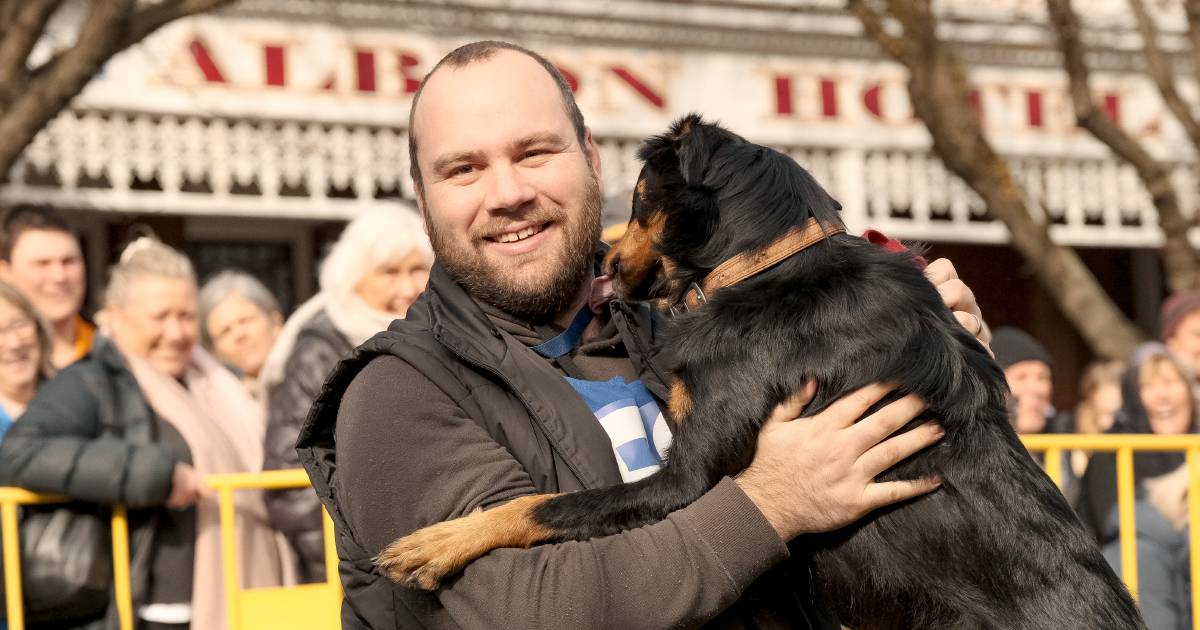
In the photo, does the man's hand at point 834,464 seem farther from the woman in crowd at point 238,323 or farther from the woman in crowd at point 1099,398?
the woman in crowd at point 1099,398

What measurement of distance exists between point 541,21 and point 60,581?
20.8 ft

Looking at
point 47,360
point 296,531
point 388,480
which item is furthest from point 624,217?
point 388,480

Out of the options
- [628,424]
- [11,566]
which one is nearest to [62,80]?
[11,566]

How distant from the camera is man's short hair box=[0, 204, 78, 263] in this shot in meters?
4.94

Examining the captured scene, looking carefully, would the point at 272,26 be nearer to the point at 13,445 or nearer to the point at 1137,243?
the point at 13,445

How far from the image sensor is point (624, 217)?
16.2 feet

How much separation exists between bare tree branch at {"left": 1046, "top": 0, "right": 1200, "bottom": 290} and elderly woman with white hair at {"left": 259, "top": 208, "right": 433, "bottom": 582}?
486 centimetres

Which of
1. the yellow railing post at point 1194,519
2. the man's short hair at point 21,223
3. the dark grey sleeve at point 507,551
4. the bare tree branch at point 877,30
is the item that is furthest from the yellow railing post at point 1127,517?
the bare tree branch at point 877,30

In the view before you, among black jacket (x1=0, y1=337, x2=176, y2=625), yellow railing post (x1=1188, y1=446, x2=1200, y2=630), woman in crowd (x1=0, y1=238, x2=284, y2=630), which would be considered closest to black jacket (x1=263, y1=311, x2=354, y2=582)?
woman in crowd (x1=0, y1=238, x2=284, y2=630)

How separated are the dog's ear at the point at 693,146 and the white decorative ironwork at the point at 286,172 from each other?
4928 mm

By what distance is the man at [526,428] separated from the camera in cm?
215

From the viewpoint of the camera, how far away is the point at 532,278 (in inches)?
101

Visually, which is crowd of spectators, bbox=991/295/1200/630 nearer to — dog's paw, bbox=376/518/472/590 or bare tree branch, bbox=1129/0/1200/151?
dog's paw, bbox=376/518/472/590

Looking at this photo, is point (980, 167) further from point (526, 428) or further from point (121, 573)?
point (526, 428)
